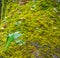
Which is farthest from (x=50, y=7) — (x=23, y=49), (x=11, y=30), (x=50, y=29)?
(x=23, y=49)

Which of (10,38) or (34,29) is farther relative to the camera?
(34,29)

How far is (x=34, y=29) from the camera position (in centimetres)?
318

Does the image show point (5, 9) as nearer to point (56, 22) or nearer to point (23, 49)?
point (56, 22)

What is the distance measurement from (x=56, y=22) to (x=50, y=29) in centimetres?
22

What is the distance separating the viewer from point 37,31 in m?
3.14

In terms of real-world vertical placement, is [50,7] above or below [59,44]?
above

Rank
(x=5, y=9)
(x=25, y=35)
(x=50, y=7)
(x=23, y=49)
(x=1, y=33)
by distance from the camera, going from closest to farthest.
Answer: (x=23, y=49), (x=25, y=35), (x=1, y=33), (x=50, y=7), (x=5, y=9)

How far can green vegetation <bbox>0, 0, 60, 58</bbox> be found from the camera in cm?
281

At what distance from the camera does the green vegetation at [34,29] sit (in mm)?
2807

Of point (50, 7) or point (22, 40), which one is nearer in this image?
point (22, 40)

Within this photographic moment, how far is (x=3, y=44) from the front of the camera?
9.80 ft

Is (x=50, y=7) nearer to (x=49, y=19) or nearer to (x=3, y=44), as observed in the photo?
(x=49, y=19)

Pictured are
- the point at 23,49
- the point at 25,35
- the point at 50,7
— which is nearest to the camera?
the point at 23,49

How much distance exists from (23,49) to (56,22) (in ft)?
2.67
